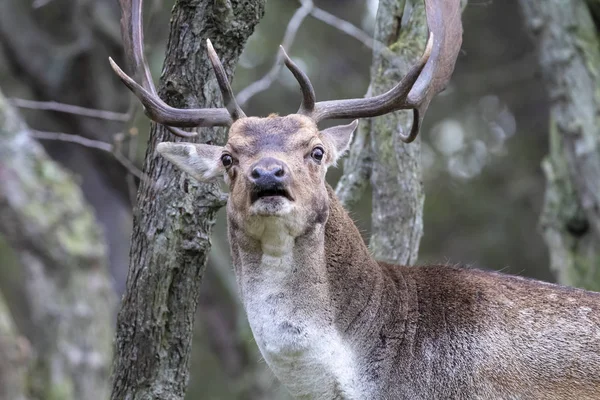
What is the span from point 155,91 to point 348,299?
6.35 ft

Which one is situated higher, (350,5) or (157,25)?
(350,5)

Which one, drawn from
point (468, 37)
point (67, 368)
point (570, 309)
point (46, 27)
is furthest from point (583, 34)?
point (468, 37)

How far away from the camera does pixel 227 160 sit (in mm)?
6918

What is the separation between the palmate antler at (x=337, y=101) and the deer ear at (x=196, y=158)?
0.50 feet

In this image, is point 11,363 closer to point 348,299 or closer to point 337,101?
point 348,299

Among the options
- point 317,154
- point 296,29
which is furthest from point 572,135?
point 317,154

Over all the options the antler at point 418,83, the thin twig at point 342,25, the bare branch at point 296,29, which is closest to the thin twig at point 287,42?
the bare branch at point 296,29

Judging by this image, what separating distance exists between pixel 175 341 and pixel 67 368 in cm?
445

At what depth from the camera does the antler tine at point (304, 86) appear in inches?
267

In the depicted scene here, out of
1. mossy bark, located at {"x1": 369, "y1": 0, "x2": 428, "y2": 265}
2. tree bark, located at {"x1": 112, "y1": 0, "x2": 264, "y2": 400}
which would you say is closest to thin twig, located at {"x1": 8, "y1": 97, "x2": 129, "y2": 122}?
tree bark, located at {"x1": 112, "y1": 0, "x2": 264, "y2": 400}

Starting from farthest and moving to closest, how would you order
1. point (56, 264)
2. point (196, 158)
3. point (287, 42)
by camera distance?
point (56, 264) < point (287, 42) < point (196, 158)

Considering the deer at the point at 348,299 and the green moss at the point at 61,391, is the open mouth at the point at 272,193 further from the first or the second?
the green moss at the point at 61,391

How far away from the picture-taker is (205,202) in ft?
24.4

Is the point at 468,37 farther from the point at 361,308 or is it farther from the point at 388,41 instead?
the point at 361,308
